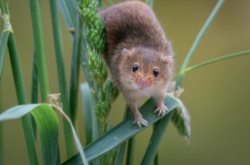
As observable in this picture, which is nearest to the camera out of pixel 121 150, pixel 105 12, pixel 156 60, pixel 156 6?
pixel 121 150

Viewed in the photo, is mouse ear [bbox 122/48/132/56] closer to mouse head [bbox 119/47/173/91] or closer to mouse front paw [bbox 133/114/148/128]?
mouse head [bbox 119/47/173/91]

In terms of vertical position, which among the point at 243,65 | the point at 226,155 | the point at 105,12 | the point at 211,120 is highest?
the point at 105,12

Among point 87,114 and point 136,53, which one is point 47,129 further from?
point 136,53

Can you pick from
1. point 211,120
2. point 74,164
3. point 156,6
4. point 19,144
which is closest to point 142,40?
point 74,164

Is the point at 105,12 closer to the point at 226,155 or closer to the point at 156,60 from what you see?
the point at 156,60

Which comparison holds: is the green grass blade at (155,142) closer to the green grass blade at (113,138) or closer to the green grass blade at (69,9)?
the green grass blade at (113,138)

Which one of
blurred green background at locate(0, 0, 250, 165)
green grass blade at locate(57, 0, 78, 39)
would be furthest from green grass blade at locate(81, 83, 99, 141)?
blurred green background at locate(0, 0, 250, 165)

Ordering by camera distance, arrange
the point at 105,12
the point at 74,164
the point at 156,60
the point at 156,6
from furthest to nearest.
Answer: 1. the point at 156,6
2. the point at 105,12
3. the point at 156,60
4. the point at 74,164
